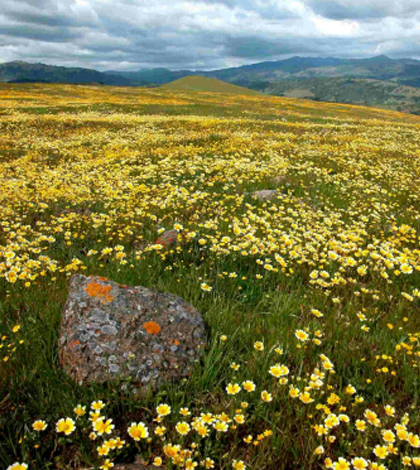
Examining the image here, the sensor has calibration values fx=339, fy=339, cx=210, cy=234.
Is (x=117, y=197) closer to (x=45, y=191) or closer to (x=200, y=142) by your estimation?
(x=45, y=191)

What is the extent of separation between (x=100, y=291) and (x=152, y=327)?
2.41ft

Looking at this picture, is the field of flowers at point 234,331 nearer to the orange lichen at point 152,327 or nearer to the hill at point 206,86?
the orange lichen at point 152,327

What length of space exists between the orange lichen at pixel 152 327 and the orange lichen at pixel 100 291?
1.66 feet

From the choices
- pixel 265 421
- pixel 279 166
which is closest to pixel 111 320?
pixel 265 421

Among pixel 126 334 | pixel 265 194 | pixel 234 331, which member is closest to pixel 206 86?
pixel 265 194

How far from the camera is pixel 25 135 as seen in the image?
21328mm

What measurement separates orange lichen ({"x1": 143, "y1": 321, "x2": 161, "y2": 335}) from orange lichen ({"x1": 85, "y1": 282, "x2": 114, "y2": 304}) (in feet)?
1.66

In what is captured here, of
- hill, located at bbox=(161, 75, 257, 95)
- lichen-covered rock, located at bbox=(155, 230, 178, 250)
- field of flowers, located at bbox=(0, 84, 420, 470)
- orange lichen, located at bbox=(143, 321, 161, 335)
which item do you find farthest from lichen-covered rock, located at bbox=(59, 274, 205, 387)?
hill, located at bbox=(161, 75, 257, 95)

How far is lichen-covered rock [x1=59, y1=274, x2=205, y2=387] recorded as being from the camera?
10.5 ft

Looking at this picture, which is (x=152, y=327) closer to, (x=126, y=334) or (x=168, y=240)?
(x=126, y=334)

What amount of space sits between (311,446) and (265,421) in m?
0.41

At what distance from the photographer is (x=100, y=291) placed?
3781 mm

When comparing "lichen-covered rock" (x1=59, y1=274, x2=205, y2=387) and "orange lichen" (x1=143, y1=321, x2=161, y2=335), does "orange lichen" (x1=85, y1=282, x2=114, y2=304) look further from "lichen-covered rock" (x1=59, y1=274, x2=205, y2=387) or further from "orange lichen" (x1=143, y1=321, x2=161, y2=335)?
"orange lichen" (x1=143, y1=321, x2=161, y2=335)

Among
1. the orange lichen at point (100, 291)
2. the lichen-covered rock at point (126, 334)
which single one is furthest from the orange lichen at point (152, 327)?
the orange lichen at point (100, 291)
